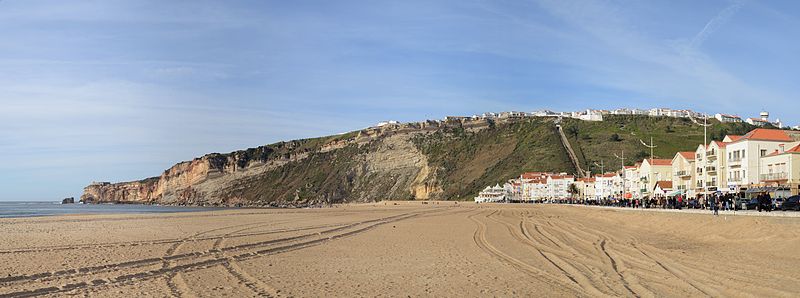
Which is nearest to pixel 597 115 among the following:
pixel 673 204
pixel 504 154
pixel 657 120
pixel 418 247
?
pixel 657 120

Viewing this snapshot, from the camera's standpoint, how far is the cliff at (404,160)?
128 meters

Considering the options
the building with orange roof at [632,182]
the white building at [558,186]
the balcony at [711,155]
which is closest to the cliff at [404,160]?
the white building at [558,186]

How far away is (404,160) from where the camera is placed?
15325 cm

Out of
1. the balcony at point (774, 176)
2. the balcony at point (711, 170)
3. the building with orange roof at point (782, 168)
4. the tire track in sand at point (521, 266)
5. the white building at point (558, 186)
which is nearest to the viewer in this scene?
the tire track in sand at point (521, 266)

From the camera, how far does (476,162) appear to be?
138500 mm

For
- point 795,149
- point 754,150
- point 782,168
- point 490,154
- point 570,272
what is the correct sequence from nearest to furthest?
1. point 570,272
2. point 795,149
3. point 782,168
4. point 754,150
5. point 490,154

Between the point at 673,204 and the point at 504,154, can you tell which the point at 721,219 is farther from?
the point at 504,154

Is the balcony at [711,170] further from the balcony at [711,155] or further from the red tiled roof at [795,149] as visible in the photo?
the red tiled roof at [795,149]

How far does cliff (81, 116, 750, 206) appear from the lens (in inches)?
5037

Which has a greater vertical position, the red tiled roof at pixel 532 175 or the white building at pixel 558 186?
Result: the red tiled roof at pixel 532 175

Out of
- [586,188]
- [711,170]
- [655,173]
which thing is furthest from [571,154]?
[711,170]

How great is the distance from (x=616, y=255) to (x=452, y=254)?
15.0 ft

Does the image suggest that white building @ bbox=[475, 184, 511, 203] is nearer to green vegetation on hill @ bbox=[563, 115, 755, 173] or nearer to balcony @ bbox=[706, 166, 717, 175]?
green vegetation on hill @ bbox=[563, 115, 755, 173]

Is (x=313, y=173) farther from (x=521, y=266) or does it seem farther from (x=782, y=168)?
(x=521, y=266)
